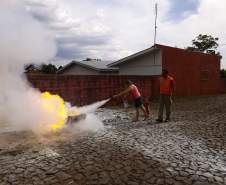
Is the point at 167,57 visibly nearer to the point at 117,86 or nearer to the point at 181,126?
the point at 117,86

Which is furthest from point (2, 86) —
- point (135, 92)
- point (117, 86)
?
point (117, 86)

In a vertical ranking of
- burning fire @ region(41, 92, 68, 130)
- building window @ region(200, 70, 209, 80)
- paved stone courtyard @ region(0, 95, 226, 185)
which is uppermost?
building window @ region(200, 70, 209, 80)

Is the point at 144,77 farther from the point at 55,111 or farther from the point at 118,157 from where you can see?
the point at 118,157

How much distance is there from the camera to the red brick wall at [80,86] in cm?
1588

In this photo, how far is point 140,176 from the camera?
603 cm

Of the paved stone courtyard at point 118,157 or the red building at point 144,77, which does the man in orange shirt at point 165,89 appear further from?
the red building at point 144,77

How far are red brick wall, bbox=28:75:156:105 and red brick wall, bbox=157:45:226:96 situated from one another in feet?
19.9

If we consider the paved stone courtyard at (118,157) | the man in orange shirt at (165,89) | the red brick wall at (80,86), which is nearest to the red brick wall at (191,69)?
the red brick wall at (80,86)

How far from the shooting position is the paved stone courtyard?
592 centimetres

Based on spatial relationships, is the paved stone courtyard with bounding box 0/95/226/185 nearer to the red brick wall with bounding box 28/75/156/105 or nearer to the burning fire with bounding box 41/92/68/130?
the burning fire with bounding box 41/92/68/130

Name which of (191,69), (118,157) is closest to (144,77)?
(191,69)

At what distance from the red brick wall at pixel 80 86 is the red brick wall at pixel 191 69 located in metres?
6.06

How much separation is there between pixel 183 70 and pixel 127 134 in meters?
18.9

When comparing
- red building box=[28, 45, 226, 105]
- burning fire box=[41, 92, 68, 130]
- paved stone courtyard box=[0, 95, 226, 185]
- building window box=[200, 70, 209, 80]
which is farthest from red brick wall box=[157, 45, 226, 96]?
paved stone courtyard box=[0, 95, 226, 185]
